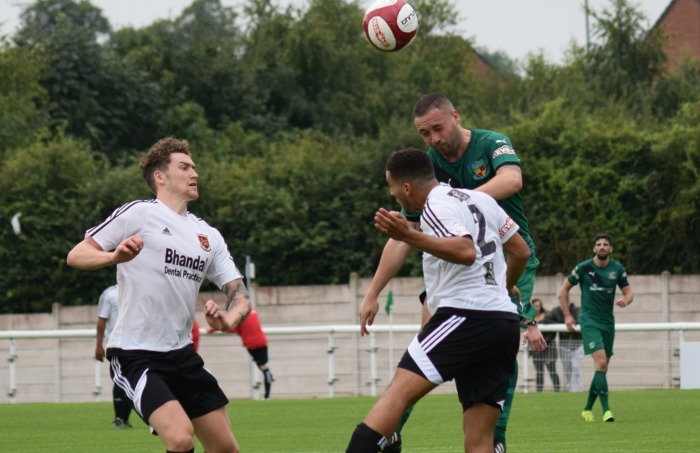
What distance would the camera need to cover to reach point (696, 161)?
26875 millimetres

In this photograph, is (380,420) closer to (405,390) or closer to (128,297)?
(405,390)

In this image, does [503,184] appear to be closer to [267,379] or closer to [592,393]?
[592,393]

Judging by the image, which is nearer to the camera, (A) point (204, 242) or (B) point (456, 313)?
(B) point (456, 313)

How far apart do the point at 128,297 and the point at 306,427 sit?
25.2 ft

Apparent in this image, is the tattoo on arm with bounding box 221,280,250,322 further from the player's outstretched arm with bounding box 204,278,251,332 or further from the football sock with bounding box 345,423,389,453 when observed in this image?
the football sock with bounding box 345,423,389,453

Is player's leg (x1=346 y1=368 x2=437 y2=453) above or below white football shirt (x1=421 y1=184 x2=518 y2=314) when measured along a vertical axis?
below

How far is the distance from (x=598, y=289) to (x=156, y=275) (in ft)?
31.1

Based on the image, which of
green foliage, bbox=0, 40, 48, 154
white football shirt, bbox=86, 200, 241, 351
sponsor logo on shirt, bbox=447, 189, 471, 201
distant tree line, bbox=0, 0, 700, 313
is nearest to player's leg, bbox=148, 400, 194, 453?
white football shirt, bbox=86, 200, 241, 351

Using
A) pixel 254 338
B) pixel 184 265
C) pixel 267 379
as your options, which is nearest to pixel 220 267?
pixel 184 265

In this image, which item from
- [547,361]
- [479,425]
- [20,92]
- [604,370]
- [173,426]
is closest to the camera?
[173,426]

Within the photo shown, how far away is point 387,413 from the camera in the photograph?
6516 mm

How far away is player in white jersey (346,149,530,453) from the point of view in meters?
6.49

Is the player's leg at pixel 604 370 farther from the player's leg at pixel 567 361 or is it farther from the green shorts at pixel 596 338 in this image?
the player's leg at pixel 567 361

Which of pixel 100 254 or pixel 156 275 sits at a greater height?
pixel 100 254
